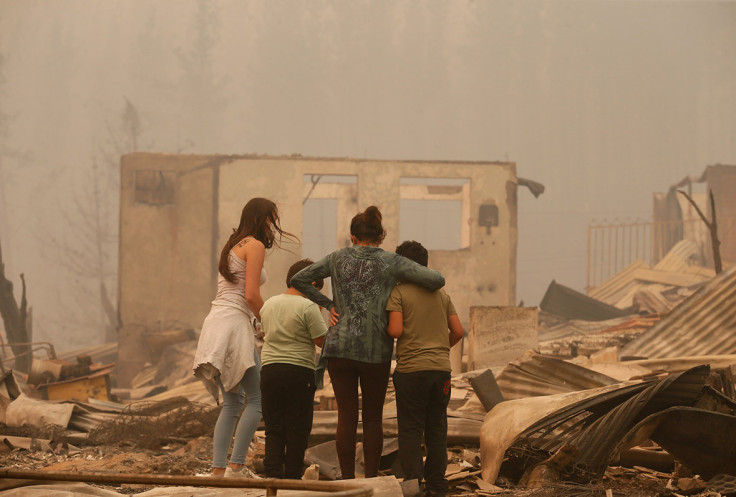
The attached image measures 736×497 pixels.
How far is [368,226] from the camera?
4.39m

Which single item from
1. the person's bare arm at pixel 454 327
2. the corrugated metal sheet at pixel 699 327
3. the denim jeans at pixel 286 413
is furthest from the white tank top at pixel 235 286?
the corrugated metal sheet at pixel 699 327

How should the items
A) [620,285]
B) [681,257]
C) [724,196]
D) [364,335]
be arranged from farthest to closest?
[681,257] → [724,196] → [620,285] → [364,335]

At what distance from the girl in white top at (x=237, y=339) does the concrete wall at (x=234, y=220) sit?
1896cm

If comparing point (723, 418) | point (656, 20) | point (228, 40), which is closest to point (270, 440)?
point (723, 418)

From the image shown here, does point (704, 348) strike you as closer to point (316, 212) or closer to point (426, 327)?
point (426, 327)

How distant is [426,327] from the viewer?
4312mm

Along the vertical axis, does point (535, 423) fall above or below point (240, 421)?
below

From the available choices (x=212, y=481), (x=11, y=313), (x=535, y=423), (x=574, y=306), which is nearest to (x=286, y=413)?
(x=535, y=423)

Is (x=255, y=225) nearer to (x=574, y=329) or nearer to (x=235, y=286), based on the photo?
(x=235, y=286)

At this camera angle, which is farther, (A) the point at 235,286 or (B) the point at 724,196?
(B) the point at 724,196

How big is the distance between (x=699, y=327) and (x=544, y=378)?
4.63m

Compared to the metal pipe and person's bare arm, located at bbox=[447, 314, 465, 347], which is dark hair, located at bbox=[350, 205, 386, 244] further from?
the metal pipe

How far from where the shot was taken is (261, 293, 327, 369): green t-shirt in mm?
4516

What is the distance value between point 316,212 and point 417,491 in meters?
60.8
